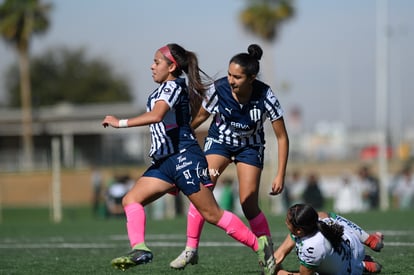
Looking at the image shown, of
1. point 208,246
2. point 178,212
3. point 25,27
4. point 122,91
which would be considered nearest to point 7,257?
point 208,246

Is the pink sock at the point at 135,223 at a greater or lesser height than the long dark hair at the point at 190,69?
lesser

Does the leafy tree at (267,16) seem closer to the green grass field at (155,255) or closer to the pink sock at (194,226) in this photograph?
the green grass field at (155,255)

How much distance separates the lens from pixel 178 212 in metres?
29.5

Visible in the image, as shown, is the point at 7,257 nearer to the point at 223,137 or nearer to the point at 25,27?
the point at 223,137

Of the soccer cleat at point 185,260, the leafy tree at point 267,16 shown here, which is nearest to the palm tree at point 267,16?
the leafy tree at point 267,16

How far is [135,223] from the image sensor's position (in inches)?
298

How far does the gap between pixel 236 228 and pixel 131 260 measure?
1.05 m

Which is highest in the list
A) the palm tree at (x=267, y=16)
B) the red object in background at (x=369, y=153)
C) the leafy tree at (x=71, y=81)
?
the palm tree at (x=267, y=16)

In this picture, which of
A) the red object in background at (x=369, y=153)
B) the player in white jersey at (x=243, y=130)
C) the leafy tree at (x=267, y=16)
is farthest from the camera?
the red object in background at (x=369, y=153)

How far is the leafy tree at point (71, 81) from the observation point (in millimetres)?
90062

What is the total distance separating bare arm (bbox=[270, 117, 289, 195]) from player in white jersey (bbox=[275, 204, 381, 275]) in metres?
0.70

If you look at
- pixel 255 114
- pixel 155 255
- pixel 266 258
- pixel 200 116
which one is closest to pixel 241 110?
pixel 255 114

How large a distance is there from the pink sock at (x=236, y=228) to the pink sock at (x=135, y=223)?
0.68 meters

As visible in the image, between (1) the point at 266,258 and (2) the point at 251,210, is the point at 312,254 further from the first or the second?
(2) the point at 251,210
